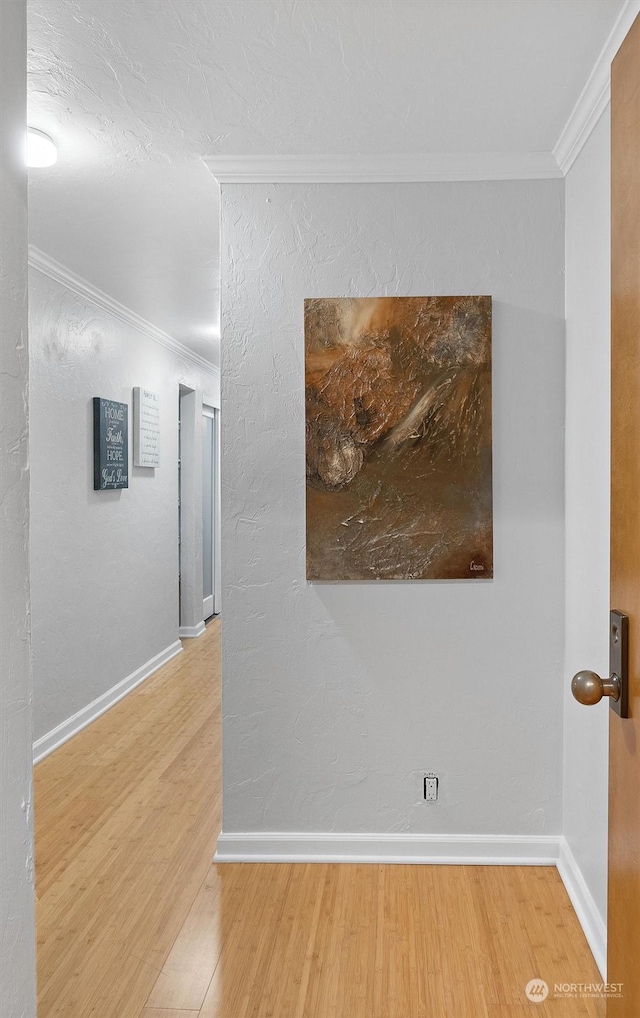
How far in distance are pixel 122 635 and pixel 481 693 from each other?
277cm

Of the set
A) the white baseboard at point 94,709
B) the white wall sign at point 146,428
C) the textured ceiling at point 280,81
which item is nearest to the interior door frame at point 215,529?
the white baseboard at point 94,709

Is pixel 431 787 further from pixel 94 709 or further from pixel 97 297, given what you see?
pixel 97 297

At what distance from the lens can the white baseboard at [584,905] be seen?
76.5 inches

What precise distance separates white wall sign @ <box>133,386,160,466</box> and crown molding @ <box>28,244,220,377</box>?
1.40 feet

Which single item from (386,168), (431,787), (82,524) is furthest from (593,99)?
(82,524)

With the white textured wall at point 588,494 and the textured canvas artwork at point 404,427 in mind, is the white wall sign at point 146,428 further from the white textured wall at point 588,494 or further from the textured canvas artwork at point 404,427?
the white textured wall at point 588,494

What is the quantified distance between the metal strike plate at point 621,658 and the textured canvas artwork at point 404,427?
126 centimetres

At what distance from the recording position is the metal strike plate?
3.74 ft

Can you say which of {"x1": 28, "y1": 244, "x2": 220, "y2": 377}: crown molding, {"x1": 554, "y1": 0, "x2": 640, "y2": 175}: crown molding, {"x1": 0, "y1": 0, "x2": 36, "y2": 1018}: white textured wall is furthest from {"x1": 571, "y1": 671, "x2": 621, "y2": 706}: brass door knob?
{"x1": 28, "y1": 244, "x2": 220, "y2": 377}: crown molding

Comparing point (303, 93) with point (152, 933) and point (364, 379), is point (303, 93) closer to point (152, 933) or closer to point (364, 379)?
point (364, 379)

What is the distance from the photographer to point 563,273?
2406 mm

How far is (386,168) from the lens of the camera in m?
2.40

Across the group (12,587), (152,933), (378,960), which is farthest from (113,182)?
(378,960)

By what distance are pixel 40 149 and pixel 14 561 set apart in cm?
181
